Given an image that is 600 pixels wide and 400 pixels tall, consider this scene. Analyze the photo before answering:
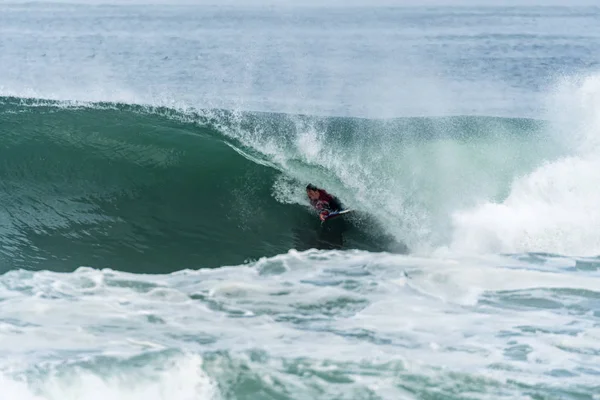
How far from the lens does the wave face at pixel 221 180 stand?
13.4m

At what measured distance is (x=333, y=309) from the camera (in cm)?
1045

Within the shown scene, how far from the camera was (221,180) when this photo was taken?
15.7 meters

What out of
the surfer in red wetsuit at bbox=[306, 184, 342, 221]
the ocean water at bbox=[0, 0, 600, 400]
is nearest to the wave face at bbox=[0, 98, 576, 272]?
the ocean water at bbox=[0, 0, 600, 400]

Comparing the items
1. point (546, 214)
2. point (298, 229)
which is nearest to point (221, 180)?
point (298, 229)

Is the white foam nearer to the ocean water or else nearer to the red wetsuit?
the ocean water

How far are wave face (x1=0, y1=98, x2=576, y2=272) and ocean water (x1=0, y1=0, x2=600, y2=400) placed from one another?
0.06m

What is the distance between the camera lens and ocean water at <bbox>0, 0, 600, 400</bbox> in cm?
840

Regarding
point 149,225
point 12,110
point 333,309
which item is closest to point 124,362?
point 333,309

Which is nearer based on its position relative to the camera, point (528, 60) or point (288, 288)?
point (288, 288)

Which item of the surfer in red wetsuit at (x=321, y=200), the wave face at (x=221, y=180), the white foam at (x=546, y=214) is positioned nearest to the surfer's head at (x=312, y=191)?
the surfer in red wetsuit at (x=321, y=200)

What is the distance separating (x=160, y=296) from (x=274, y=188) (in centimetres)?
496

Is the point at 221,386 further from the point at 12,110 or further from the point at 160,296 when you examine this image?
the point at 12,110

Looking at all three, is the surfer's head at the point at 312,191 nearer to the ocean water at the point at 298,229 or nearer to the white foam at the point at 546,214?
the ocean water at the point at 298,229

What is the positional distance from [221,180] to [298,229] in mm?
2663
